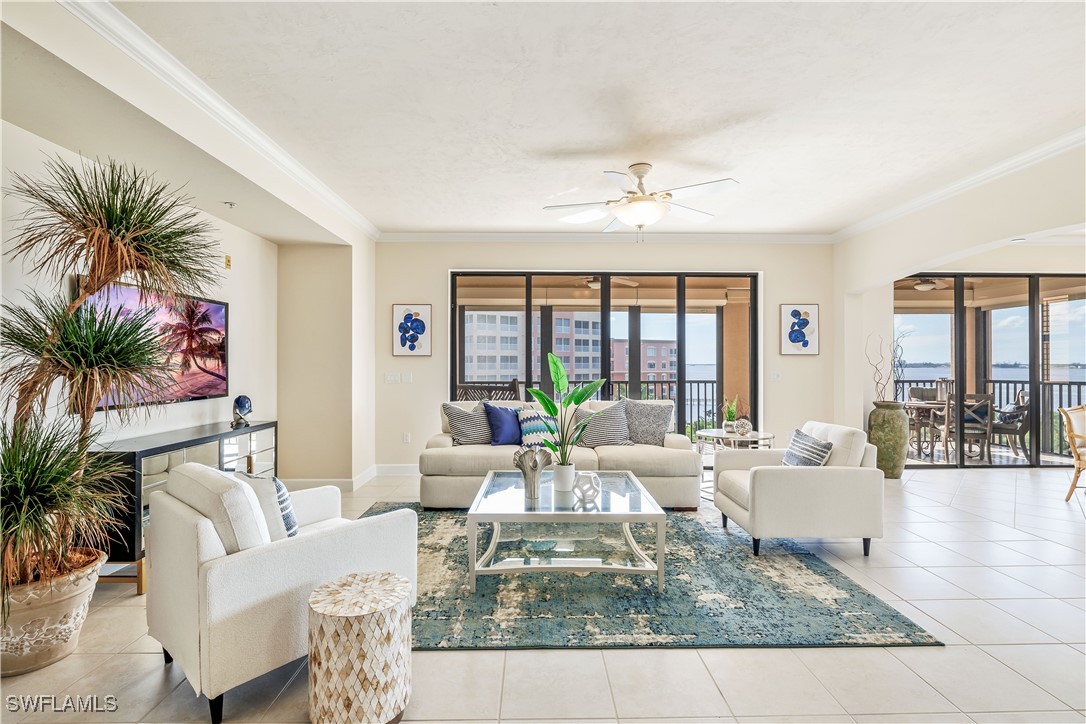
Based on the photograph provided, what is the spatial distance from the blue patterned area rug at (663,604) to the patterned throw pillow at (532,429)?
125 centimetres

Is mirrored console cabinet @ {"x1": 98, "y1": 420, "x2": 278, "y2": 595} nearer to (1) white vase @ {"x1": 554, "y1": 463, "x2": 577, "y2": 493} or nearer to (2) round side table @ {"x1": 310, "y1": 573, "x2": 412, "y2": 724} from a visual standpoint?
(2) round side table @ {"x1": 310, "y1": 573, "x2": 412, "y2": 724}

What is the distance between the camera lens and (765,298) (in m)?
6.22

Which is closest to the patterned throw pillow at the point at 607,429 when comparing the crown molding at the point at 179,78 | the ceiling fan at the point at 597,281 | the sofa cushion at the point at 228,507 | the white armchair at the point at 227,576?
the ceiling fan at the point at 597,281

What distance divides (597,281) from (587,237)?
518 millimetres

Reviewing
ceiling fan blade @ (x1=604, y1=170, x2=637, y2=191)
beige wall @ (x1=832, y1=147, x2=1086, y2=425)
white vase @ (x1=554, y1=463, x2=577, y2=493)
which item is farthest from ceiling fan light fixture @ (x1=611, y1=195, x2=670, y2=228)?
beige wall @ (x1=832, y1=147, x2=1086, y2=425)

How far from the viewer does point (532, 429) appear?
4.92 m

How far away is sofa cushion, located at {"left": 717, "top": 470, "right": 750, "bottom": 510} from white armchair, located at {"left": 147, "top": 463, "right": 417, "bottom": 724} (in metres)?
2.44

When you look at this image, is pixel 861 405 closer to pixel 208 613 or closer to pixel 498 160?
pixel 498 160

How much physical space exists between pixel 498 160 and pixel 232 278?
8.80 feet

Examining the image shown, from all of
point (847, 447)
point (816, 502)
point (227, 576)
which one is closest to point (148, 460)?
point (227, 576)

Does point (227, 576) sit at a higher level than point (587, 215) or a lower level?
lower

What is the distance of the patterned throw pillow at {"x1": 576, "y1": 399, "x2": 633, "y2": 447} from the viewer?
4.99 m

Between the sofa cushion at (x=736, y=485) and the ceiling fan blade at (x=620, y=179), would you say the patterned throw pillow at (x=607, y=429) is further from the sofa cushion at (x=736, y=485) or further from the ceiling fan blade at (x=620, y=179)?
the ceiling fan blade at (x=620, y=179)

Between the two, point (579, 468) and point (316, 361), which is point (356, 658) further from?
point (316, 361)
